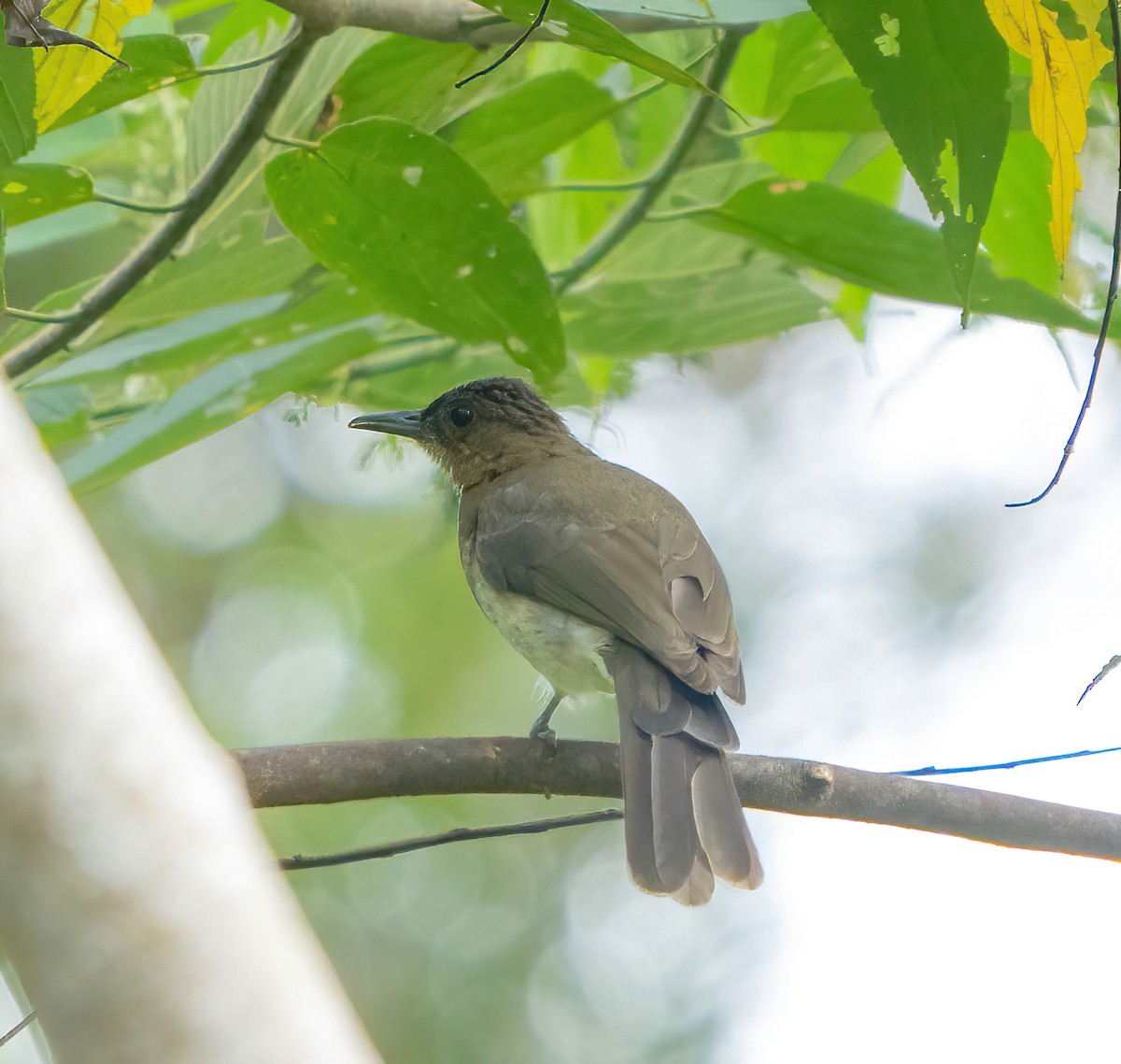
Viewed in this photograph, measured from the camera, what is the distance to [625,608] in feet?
9.20

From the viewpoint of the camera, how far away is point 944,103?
58.4 inches

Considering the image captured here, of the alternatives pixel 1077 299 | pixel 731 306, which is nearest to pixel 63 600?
pixel 731 306

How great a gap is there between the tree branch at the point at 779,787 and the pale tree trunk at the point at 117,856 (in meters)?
1.35

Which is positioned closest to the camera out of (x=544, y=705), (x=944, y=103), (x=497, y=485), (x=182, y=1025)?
(x=182, y=1025)

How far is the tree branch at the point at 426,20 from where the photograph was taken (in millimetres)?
1725

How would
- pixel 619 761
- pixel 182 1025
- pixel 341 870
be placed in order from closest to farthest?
1. pixel 182 1025
2. pixel 619 761
3. pixel 341 870

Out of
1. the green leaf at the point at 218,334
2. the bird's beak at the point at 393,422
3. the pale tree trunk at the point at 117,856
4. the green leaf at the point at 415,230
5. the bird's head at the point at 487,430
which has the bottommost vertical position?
the bird's head at the point at 487,430

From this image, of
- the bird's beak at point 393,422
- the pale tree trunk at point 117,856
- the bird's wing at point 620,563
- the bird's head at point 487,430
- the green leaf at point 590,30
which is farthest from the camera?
the bird's head at point 487,430

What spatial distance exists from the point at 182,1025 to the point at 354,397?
212cm

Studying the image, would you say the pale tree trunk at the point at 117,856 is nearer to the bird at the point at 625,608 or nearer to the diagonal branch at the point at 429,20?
the diagonal branch at the point at 429,20

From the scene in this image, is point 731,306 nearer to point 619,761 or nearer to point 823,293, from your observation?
point 823,293

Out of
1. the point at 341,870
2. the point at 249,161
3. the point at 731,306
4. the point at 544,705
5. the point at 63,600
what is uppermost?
the point at 63,600

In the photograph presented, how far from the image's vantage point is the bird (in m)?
2.34

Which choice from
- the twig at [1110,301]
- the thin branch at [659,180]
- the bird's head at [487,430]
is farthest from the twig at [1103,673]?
the bird's head at [487,430]
